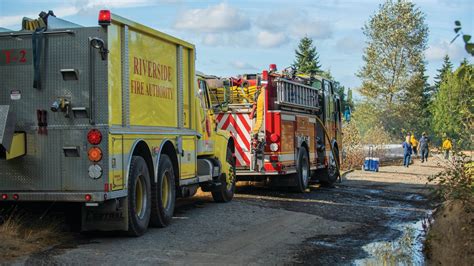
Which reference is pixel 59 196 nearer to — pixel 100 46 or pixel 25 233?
pixel 25 233

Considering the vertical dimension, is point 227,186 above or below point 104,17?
below

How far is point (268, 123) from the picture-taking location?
1683 centimetres

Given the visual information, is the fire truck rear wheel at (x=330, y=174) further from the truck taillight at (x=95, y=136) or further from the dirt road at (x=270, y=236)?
the truck taillight at (x=95, y=136)

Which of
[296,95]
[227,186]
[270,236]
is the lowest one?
[270,236]

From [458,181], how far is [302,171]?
833cm

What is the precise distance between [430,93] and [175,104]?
73.0 metres

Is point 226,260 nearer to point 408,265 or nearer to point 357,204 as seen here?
point 408,265

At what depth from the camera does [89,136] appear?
29.3ft

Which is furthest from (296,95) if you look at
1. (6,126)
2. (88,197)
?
(6,126)

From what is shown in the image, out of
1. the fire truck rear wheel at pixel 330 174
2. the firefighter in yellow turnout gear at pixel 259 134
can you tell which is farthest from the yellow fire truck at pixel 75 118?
the fire truck rear wheel at pixel 330 174

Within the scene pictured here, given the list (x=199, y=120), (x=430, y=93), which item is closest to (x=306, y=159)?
(x=199, y=120)

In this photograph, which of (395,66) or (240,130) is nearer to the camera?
(240,130)

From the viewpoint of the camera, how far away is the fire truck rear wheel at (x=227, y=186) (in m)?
14.7

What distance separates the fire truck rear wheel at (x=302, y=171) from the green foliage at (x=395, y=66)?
159ft
